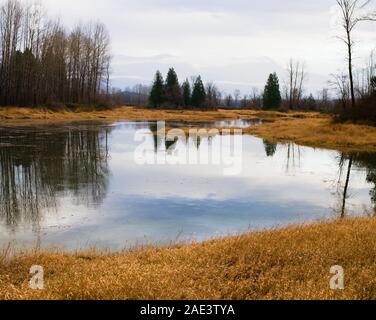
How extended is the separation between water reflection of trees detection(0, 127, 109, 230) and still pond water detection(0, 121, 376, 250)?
0.04 meters

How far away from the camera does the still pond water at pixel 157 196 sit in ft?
36.4

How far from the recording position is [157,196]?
599 inches

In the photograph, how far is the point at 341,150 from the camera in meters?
28.8

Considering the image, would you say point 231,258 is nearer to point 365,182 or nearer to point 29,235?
point 29,235

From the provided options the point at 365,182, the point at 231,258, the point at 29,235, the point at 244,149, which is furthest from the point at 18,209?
the point at 244,149

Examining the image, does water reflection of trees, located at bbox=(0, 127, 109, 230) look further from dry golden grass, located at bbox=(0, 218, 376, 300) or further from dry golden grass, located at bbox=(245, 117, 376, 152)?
dry golden grass, located at bbox=(245, 117, 376, 152)

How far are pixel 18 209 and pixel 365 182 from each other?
524 inches
